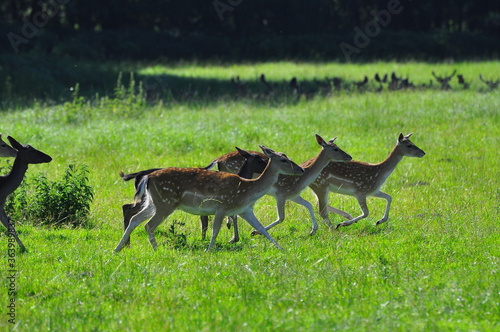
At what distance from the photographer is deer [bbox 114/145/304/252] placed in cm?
866

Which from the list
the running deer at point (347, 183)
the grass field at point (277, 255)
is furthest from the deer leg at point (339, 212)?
the grass field at point (277, 255)

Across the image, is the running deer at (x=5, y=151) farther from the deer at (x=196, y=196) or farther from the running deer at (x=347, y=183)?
the running deer at (x=347, y=183)

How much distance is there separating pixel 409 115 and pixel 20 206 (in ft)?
37.4

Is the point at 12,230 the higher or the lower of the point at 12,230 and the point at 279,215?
the higher

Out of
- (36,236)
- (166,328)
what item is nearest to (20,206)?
(36,236)

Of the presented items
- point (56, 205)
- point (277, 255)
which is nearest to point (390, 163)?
point (277, 255)

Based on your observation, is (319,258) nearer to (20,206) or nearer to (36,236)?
(36,236)

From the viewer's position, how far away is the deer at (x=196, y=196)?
341 inches

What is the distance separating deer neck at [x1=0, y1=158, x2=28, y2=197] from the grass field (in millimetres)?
571

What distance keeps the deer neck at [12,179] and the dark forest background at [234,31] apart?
22.3m

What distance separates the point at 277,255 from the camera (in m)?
8.25

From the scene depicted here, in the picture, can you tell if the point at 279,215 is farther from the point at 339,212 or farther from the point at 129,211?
the point at 129,211

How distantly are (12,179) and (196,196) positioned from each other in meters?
2.10

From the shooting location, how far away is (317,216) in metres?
10.7
